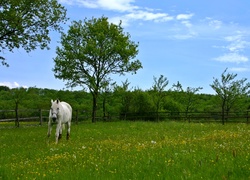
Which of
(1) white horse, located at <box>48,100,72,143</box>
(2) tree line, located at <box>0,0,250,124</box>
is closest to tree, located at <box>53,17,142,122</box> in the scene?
(2) tree line, located at <box>0,0,250,124</box>

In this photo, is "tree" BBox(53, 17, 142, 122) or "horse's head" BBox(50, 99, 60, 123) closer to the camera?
"horse's head" BBox(50, 99, 60, 123)

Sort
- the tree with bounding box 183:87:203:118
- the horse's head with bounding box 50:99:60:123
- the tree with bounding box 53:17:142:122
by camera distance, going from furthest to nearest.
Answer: the tree with bounding box 183:87:203:118, the tree with bounding box 53:17:142:122, the horse's head with bounding box 50:99:60:123

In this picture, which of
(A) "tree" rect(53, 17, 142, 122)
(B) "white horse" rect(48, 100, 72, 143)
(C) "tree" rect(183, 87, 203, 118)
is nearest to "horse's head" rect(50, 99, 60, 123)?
(B) "white horse" rect(48, 100, 72, 143)

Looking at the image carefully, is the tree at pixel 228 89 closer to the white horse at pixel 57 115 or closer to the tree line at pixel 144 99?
the tree line at pixel 144 99

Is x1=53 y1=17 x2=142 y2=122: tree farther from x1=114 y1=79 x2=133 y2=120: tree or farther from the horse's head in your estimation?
the horse's head

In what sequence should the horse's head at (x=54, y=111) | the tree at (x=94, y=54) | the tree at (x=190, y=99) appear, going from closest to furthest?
the horse's head at (x=54, y=111), the tree at (x=94, y=54), the tree at (x=190, y=99)

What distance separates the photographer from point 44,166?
912 centimetres

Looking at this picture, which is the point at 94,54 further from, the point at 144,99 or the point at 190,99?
the point at 190,99

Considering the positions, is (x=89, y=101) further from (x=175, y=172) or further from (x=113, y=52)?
(x=175, y=172)

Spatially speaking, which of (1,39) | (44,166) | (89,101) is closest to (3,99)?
(89,101)

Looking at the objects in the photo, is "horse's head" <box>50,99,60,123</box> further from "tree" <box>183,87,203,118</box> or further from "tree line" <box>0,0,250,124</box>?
"tree" <box>183,87,203,118</box>

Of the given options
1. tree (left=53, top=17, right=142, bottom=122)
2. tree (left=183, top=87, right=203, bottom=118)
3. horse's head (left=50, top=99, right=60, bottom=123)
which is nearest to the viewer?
horse's head (left=50, top=99, right=60, bottom=123)

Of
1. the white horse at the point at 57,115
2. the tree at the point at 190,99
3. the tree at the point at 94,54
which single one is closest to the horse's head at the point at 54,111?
the white horse at the point at 57,115

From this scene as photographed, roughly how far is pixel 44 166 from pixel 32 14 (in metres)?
24.7
